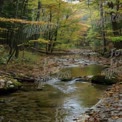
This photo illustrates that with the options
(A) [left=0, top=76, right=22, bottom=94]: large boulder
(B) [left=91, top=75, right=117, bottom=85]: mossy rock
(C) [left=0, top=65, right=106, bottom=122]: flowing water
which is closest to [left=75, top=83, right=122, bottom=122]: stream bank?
(C) [left=0, top=65, right=106, bottom=122]: flowing water

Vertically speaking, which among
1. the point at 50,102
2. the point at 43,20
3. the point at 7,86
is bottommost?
the point at 50,102

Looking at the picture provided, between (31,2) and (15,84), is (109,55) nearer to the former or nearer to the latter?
(31,2)

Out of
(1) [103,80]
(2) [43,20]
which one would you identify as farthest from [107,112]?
(2) [43,20]

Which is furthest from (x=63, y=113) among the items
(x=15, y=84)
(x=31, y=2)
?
(x=31, y=2)

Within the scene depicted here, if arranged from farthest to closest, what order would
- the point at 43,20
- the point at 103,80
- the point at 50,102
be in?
the point at 43,20
the point at 103,80
the point at 50,102

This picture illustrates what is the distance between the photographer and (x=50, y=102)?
10672mm

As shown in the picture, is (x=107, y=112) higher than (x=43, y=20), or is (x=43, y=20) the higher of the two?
(x=43, y=20)

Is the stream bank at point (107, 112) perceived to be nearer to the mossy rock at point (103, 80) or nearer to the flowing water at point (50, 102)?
the flowing water at point (50, 102)

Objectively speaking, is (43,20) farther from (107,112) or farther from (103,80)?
(107,112)

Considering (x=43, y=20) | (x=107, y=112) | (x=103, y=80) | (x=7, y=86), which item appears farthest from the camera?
(x=43, y=20)

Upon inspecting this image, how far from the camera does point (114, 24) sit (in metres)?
27.6

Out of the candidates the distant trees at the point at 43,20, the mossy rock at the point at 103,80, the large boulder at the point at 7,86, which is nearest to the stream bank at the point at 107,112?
the mossy rock at the point at 103,80

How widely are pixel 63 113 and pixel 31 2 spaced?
64.3ft

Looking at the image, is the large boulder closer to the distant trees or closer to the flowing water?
the flowing water
